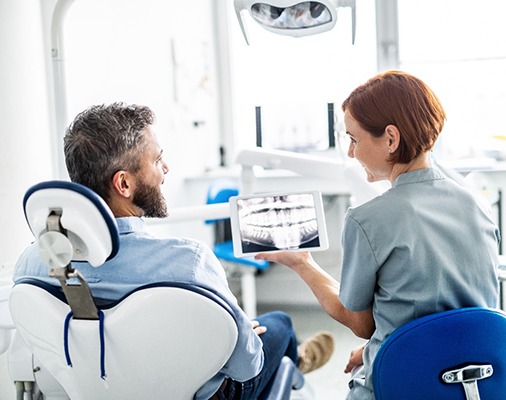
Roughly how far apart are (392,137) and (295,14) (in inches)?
21.0

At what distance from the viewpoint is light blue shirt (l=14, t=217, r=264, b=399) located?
50.8 inches

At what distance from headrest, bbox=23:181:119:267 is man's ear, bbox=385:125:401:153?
1.97 feet

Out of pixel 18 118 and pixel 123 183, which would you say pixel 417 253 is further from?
pixel 18 118

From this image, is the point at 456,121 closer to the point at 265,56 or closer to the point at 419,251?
the point at 265,56

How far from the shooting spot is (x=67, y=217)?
112 centimetres

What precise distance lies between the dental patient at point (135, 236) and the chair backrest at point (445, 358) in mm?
299

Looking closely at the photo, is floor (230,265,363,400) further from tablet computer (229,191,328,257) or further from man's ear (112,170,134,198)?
man's ear (112,170,134,198)

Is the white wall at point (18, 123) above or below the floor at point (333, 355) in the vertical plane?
above

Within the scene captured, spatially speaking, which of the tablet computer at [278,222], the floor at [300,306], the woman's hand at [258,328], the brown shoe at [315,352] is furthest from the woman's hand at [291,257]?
the floor at [300,306]

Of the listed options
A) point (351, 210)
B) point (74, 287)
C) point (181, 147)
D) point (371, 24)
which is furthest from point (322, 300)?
point (371, 24)

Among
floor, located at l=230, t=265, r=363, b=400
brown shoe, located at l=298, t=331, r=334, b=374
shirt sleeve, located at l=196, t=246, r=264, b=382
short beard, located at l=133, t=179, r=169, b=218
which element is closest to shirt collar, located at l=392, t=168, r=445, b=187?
shirt sleeve, located at l=196, t=246, r=264, b=382

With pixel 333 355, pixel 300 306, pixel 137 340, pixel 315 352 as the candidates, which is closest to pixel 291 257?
pixel 137 340

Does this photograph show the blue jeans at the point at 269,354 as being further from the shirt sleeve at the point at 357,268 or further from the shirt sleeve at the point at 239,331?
the shirt sleeve at the point at 357,268

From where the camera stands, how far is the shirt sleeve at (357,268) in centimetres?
132
